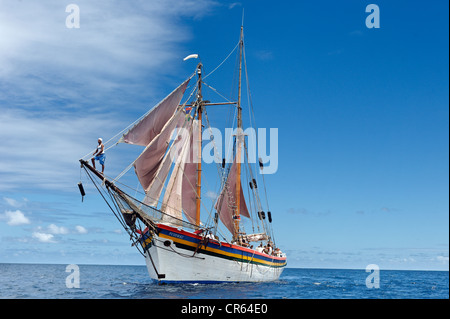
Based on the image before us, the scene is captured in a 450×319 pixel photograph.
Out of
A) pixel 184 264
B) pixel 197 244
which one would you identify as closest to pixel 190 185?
pixel 197 244

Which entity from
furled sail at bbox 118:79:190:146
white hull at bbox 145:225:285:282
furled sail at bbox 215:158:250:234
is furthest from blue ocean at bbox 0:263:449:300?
furled sail at bbox 118:79:190:146

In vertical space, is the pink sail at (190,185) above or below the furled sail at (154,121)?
below

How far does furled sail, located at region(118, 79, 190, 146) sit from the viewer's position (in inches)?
1459

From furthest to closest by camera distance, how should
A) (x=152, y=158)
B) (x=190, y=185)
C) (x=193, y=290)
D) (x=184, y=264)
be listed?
(x=190, y=185) < (x=152, y=158) < (x=184, y=264) < (x=193, y=290)

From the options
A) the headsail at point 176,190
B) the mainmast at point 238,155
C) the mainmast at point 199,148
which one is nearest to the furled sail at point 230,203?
the mainmast at point 238,155

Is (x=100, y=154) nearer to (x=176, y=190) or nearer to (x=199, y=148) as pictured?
(x=176, y=190)

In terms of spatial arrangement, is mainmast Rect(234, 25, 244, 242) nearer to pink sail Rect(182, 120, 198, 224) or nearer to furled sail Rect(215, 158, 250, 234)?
furled sail Rect(215, 158, 250, 234)

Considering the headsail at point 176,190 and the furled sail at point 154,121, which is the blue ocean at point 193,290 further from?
the furled sail at point 154,121

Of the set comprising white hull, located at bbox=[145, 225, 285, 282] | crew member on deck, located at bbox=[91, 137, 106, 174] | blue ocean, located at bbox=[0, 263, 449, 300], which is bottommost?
blue ocean, located at bbox=[0, 263, 449, 300]

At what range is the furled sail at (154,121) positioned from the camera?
37062 millimetres

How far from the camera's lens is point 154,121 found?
3862 centimetres

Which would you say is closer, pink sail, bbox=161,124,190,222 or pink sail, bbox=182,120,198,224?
pink sail, bbox=161,124,190,222
